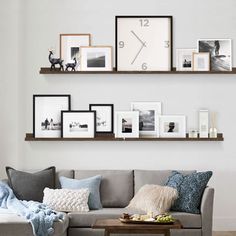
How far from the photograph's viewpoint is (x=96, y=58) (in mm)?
7684

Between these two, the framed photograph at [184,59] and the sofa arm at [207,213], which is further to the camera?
the framed photograph at [184,59]

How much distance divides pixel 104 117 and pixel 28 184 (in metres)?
1.33

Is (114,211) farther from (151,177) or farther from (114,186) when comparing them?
(151,177)

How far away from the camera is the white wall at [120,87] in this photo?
7707mm

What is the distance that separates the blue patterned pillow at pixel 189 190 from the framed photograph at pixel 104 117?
1.20 metres

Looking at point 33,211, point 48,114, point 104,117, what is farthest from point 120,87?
point 33,211

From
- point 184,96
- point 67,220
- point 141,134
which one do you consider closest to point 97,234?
point 67,220

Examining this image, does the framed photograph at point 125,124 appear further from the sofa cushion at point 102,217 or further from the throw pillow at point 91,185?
the sofa cushion at point 102,217

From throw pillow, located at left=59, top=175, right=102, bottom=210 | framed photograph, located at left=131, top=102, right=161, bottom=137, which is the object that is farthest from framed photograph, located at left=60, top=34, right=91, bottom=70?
throw pillow, located at left=59, top=175, right=102, bottom=210

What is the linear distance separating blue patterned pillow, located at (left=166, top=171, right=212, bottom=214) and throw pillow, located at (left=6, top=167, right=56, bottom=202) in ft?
4.22

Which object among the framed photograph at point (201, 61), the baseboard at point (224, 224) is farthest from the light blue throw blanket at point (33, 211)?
the framed photograph at point (201, 61)

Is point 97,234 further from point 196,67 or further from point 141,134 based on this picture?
point 196,67

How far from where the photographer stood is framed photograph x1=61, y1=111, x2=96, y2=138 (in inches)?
301

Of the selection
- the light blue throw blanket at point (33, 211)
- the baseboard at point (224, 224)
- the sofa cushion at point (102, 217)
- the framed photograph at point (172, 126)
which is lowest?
the baseboard at point (224, 224)
